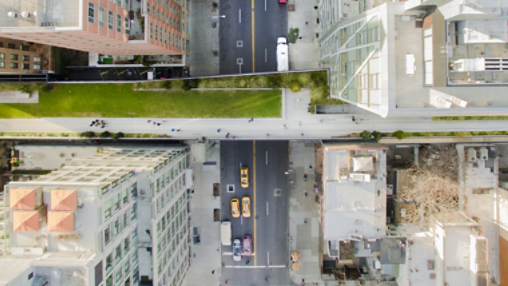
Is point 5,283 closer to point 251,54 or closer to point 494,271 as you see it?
point 251,54

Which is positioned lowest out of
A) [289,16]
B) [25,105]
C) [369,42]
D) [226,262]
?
[226,262]

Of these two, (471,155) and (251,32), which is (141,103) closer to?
(251,32)

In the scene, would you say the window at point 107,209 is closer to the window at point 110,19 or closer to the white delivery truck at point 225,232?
the window at point 110,19

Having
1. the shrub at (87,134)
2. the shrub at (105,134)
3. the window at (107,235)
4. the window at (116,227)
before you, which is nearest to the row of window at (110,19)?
the shrub at (105,134)

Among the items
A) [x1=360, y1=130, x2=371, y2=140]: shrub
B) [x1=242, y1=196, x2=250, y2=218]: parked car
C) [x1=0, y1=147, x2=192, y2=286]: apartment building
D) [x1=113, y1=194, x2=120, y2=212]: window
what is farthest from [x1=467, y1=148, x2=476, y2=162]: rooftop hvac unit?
[x1=113, y1=194, x2=120, y2=212]: window

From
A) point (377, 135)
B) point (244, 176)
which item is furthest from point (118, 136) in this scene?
point (377, 135)

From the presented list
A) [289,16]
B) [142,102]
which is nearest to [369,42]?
[289,16]
